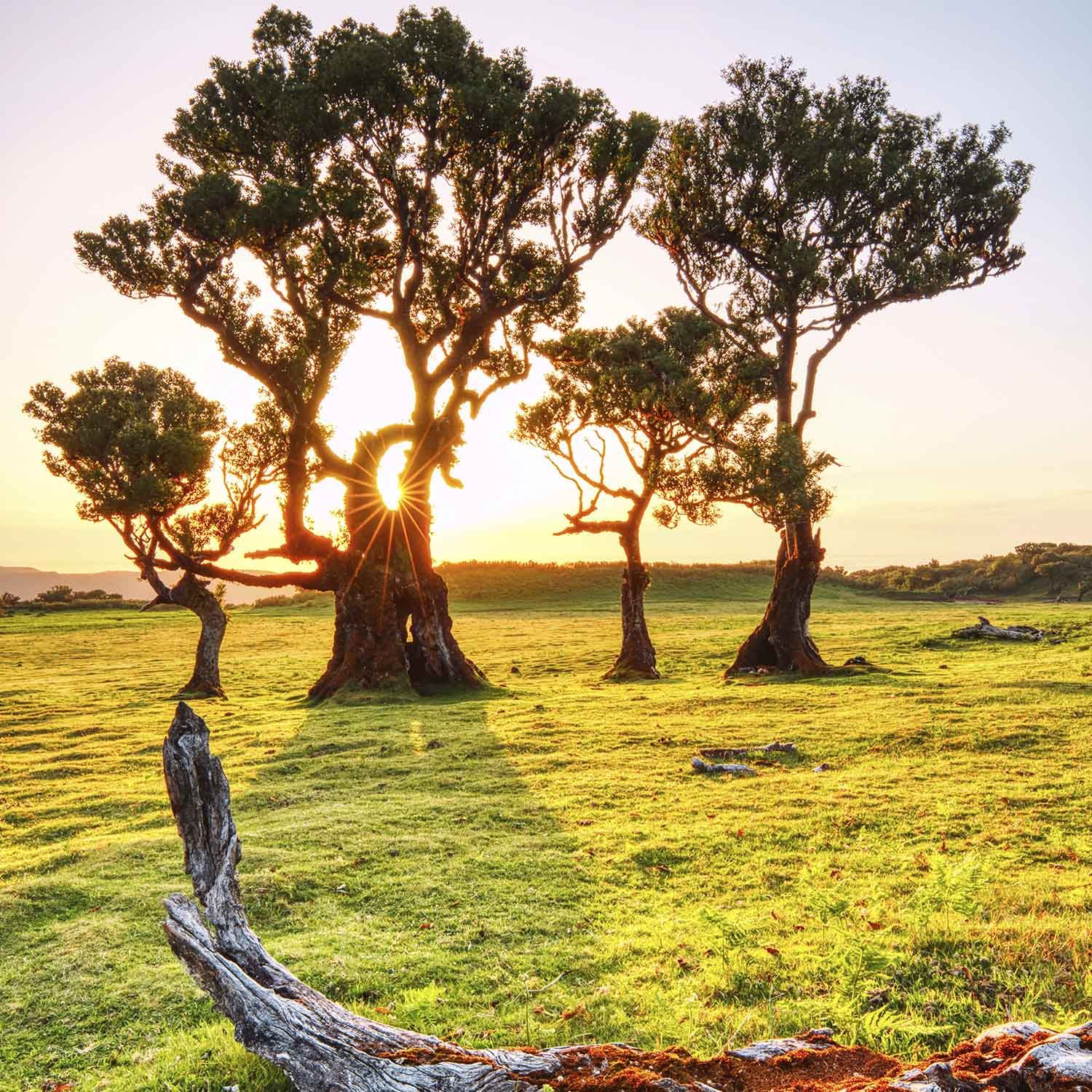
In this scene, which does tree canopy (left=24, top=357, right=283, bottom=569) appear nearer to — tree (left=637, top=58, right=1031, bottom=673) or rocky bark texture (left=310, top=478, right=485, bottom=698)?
rocky bark texture (left=310, top=478, right=485, bottom=698)

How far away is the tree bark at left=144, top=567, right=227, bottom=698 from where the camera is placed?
3130 cm

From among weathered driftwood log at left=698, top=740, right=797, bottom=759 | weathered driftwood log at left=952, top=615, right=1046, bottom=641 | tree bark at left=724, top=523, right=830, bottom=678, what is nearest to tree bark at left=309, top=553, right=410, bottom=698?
tree bark at left=724, top=523, right=830, bottom=678

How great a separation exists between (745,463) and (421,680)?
1456 centimetres

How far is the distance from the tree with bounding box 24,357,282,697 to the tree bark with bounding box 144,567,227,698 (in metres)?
0.04

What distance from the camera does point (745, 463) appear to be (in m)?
28.2

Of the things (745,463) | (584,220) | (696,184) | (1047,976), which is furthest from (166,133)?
(1047,976)

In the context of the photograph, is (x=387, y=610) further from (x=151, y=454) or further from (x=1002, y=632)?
(x=1002, y=632)

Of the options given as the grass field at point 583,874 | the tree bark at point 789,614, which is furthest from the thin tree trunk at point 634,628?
the grass field at point 583,874

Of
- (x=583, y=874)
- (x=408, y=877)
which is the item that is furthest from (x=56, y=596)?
(x=583, y=874)

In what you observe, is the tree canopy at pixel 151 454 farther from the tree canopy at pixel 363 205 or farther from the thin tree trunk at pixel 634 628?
the thin tree trunk at pixel 634 628

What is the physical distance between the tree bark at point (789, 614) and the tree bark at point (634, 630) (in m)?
3.31

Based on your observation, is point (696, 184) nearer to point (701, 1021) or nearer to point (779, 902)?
point (779, 902)

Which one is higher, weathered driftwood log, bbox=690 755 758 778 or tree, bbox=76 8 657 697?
tree, bbox=76 8 657 697

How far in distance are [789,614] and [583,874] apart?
2319 cm
